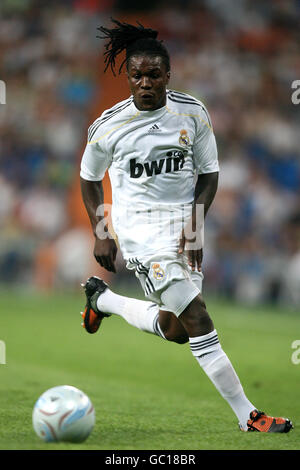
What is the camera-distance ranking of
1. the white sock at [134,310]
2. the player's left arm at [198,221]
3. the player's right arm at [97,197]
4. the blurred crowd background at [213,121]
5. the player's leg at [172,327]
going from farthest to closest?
the blurred crowd background at [213,121] < the white sock at [134,310] < the player's leg at [172,327] < the player's right arm at [97,197] < the player's left arm at [198,221]

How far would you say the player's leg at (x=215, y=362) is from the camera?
181 inches

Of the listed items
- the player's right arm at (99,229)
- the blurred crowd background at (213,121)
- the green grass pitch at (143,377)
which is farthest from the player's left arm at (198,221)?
the blurred crowd background at (213,121)

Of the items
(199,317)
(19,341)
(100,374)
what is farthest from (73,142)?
(199,317)

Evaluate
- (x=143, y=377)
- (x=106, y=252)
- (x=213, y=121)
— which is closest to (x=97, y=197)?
(x=106, y=252)

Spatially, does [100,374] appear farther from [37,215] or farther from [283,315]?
[37,215]

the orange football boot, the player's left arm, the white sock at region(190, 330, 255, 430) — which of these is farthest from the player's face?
the orange football boot

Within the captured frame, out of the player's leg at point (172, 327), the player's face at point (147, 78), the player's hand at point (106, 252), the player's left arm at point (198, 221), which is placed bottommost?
the player's leg at point (172, 327)

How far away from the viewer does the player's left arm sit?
4.71m

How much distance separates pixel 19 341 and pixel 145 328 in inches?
156

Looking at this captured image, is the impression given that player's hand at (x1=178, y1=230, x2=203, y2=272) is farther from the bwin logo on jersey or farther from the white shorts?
the bwin logo on jersey

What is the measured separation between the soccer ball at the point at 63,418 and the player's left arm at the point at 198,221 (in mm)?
1132

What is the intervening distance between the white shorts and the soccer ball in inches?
34.4

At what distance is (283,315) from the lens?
12.0 m

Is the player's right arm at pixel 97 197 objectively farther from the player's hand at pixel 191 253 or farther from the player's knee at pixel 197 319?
the player's knee at pixel 197 319
